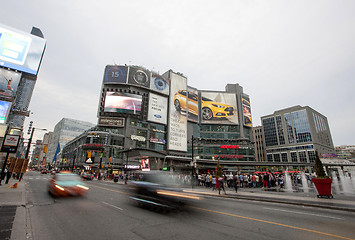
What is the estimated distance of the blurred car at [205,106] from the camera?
9488 cm

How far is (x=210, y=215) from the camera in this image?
8547 millimetres

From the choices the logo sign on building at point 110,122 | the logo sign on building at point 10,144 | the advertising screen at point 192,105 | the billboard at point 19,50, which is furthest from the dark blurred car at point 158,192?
the advertising screen at point 192,105

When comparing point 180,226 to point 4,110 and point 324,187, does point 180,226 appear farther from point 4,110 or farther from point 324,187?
point 4,110

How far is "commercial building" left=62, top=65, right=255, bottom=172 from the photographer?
236 ft

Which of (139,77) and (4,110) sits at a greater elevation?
(139,77)

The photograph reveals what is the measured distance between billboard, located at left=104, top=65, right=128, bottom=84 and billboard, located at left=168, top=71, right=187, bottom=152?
79.1 ft

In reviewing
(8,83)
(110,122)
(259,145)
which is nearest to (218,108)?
(259,145)

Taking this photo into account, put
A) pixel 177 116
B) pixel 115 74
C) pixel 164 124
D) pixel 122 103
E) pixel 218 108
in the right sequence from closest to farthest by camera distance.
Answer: pixel 122 103
pixel 115 74
pixel 164 124
pixel 177 116
pixel 218 108

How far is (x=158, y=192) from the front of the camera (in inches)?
379

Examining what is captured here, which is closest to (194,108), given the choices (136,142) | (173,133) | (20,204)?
(173,133)

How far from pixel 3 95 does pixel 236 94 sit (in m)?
102

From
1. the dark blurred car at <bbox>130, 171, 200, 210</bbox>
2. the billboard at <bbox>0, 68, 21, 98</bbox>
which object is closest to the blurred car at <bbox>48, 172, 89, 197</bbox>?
the dark blurred car at <bbox>130, 171, 200, 210</bbox>

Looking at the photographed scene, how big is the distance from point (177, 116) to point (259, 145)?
7540cm

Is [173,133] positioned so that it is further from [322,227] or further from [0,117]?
[322,227]
